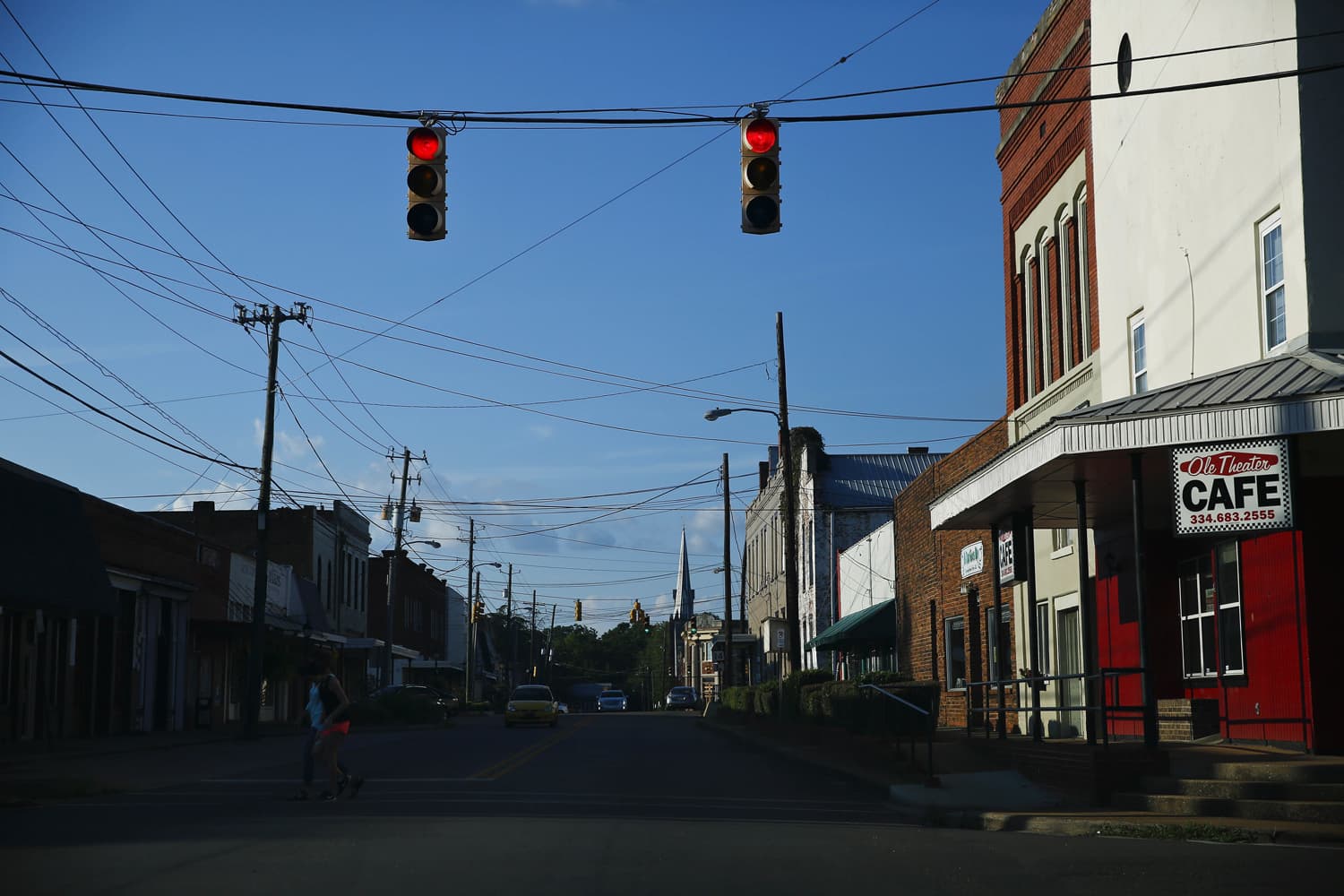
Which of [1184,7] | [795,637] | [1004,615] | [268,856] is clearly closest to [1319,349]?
[1184,7]

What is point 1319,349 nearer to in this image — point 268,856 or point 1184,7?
point 1184,7

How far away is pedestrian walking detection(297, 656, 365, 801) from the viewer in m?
17.2

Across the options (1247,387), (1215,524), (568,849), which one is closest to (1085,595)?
(1215,524)

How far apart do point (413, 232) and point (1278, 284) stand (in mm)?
10162

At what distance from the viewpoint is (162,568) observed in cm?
3934

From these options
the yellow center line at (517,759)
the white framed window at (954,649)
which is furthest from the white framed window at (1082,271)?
the yellow center line at (517,759)

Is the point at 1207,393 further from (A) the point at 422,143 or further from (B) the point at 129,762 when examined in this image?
(B) the point at 129,762

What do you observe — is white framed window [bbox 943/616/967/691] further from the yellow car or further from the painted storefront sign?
the yellow car

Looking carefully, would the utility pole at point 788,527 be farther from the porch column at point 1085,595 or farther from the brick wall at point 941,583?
the porch column at point 1085,595

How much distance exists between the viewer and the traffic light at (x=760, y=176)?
1411cm

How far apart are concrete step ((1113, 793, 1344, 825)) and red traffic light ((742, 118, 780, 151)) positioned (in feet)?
25.0

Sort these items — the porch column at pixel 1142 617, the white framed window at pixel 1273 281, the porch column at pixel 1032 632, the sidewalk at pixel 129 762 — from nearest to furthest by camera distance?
the porch column at pixel 1142 617 → the white framed window at pixel 1273 281 → the sidewalk at pixel 129 762 → the porch column at pixel 1032 632

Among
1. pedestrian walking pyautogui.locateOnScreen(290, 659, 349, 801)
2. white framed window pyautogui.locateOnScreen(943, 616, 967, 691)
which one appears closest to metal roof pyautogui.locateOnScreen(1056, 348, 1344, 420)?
pedestrian walking pyautogui.locateOnScreen(290, 659, 349, 801)

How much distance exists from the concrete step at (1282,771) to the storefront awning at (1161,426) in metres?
3.28
